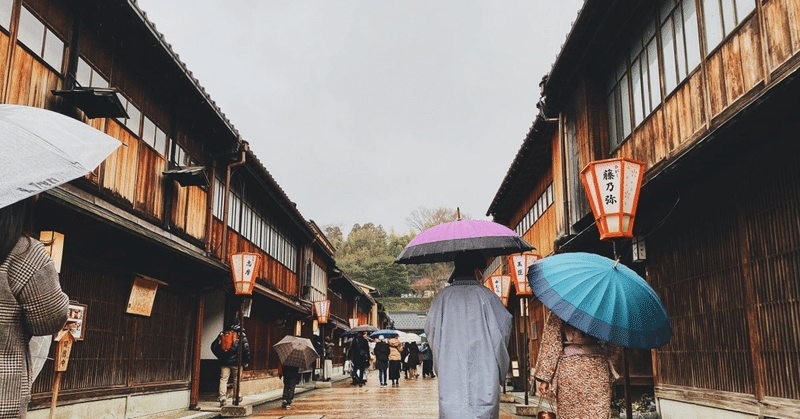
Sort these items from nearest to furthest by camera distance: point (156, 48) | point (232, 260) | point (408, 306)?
point (156, 48) < point (232, 260) < point (408, 306)

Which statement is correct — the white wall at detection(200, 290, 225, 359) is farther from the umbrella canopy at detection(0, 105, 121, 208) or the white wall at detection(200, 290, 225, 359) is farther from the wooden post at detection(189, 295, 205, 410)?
the umbrella canopy at detection(0, 105, 121, 208)

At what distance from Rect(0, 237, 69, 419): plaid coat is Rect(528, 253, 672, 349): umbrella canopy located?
3631 mm

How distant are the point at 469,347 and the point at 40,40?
784 centimetres

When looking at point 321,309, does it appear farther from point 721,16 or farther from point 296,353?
point 721,16

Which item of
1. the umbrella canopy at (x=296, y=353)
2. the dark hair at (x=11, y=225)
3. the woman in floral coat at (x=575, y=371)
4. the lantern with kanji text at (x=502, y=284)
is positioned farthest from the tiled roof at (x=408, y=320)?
the dark hair at (x=11, y=225)

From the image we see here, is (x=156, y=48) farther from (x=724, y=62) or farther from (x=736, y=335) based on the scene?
(x=736, y=335)

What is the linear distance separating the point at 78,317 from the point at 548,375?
822cm

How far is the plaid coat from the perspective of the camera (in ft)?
11.9

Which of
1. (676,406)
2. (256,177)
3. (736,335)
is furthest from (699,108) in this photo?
(256,177)

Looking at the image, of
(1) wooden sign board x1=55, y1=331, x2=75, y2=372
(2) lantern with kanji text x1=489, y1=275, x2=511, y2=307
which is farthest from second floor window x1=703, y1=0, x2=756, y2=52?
(2) lantern with kanji text x1=489, y1=275, x2=511, y2=307

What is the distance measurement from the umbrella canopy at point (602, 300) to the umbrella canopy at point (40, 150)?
3574mm

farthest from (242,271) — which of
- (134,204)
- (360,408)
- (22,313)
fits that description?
(22,313)

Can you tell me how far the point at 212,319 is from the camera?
61.6 ft

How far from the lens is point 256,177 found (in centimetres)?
2002
